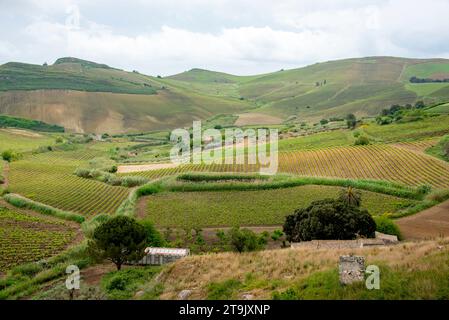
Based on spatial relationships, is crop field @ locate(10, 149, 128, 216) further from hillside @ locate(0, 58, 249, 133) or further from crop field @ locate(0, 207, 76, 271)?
hillside @ locate(0, 58, 249, 133)

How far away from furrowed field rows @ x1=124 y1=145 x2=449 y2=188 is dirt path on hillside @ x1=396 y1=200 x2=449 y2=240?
26.8ft

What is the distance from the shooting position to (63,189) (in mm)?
66062

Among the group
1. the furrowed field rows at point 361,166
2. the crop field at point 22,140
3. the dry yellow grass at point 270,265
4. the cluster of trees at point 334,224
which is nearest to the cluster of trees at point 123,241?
the cluster of trees at point 334,224

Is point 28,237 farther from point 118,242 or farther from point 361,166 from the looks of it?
point 361,166

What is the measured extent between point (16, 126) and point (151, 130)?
42.2 meters

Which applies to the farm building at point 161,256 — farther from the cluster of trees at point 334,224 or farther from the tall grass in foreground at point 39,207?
the tall grass in foreground at point 39,207

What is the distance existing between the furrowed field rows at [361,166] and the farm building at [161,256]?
110ft

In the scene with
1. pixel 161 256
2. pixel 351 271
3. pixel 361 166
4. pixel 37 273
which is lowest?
pixel 37 273

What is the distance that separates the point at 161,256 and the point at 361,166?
1631 inches

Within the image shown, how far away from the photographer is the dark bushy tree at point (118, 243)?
33325 millimetres

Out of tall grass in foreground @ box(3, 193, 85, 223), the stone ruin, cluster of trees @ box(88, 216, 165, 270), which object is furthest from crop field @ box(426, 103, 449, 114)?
the stone ruin

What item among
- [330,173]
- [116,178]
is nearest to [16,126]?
[116,178]

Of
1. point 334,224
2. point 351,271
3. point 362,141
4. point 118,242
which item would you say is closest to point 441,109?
point 362,141
